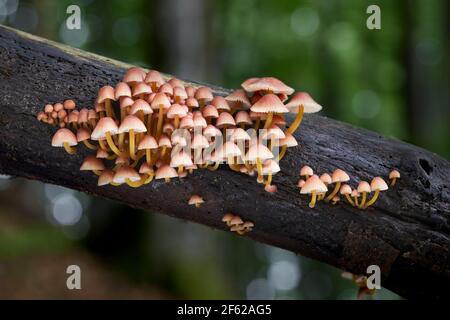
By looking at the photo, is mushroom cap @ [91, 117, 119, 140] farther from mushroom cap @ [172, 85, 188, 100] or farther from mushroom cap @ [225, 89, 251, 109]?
mushroom cap @ [225, 89, 251, 109]

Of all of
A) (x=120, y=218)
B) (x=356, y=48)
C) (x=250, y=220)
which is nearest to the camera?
(x=250, y=220)

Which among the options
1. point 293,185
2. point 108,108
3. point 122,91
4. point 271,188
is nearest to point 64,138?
point 108,108

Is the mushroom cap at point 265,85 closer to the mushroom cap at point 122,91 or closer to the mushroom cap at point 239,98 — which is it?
the mushroom cap at point 239,98

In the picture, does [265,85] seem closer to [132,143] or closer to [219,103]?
[219,103]

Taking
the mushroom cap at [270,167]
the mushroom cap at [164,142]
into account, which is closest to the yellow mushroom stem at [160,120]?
the mushroom cap at [164,142]
